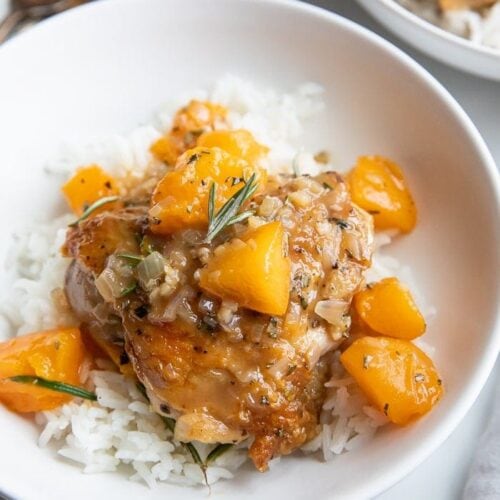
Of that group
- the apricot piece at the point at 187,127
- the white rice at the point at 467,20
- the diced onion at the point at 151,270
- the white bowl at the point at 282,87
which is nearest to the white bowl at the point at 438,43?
the white bowl at the point at 282,87

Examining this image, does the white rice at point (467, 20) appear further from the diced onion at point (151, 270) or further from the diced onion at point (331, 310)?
the diced onion at point (151, 270)

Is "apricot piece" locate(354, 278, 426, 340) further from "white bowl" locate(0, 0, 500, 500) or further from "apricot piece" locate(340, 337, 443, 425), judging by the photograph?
"white bowl" locate(0, 0, 500, 500)

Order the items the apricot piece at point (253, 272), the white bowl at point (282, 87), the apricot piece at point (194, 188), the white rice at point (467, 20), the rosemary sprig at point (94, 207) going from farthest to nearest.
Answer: the white rice at point (467, 20), the rosemary sprig at point (94, 207), the white bowl at point (282, 87), the apricot piece at point (194, 188), the apricot piece at point (253, 272)

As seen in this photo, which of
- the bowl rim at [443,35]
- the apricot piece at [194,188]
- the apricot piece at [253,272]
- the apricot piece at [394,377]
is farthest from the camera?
the bowl rim at [443,35]

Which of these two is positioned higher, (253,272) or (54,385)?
(253,272)

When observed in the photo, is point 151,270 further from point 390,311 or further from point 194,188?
point 390,311

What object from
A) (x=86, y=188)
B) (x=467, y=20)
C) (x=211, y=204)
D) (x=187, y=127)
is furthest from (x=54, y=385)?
(x=467, y=20)

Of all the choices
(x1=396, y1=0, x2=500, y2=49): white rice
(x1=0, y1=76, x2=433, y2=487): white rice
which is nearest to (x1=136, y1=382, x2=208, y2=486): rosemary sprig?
(x1=0, y1=76, x2=433, y2=487): white rice

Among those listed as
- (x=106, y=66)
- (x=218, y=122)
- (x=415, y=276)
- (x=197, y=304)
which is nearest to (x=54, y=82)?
(x=106, y=66)
